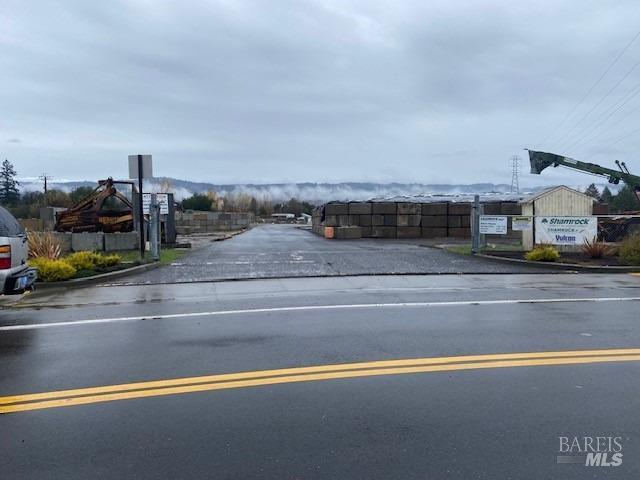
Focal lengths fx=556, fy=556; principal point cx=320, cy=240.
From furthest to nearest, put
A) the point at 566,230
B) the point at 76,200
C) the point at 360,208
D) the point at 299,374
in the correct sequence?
the point at 76,200
the point at 360,208
the point at 566,230
the point at 299,374

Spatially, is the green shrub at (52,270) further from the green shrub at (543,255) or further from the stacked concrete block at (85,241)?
the green shrub at (543,255)

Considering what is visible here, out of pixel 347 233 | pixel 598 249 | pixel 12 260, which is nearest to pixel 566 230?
pixel 598 249

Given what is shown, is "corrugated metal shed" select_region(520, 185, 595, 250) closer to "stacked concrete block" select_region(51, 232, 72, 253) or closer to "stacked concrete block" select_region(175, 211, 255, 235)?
"stacked concrete block" select_region(51, 232, 72, 253)

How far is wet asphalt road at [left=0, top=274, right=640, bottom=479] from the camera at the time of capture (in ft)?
12.2

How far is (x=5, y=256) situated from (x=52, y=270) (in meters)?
5.27

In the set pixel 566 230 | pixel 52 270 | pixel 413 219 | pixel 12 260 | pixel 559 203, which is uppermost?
pixel 559 203

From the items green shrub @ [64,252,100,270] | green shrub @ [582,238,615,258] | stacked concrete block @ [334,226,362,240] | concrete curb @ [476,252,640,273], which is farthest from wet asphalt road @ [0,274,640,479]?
stacked concrete block @ [334,226,362,240]

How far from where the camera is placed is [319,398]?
4910 millimetres

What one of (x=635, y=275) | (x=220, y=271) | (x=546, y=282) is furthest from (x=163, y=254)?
(x=635, y=275)

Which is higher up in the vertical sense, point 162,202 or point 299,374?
point 162,202

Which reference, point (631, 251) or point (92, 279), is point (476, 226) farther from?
point (92, 279)

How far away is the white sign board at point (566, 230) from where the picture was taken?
18.3m

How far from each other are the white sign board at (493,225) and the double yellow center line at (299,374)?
44.4 ft

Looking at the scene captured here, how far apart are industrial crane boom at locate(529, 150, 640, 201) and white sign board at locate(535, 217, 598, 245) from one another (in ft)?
69.2
